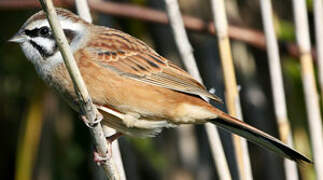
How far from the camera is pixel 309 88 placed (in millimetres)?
3051

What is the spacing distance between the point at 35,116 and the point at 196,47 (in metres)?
1.30

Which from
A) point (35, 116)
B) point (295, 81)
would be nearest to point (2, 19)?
point (35, 116)

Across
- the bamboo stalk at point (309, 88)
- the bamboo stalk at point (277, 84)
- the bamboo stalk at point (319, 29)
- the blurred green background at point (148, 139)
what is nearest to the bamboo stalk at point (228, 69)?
the bamboo stalk at point (277, 84)

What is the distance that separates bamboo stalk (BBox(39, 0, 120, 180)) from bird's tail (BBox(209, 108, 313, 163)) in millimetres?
658

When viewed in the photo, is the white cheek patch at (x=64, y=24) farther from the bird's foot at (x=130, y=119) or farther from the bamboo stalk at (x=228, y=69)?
the bamboo stalk at (x=228, y=69)

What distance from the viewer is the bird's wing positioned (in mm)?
2963

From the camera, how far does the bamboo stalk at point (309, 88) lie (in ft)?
9.91

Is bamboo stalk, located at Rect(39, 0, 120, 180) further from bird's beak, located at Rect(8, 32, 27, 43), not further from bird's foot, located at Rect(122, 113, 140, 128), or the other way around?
bird's beak, located at Rect(8, 32, 27, 43)

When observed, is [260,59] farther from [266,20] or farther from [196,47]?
[266,20]

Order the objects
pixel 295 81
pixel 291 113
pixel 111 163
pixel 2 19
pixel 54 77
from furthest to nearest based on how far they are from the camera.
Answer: pixel 2 19, pixel 291 113, pixel 295 81, pixel 54 77, pixel 111 163

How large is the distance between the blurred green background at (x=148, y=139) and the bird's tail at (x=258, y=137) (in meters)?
1.10

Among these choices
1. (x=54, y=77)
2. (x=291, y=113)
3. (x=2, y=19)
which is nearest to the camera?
(x=54, y=77)

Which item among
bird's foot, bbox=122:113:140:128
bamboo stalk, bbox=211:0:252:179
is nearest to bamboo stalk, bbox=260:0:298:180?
bamboo stalk, bbox=211:0:252:179

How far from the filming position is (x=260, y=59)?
4.56 m
